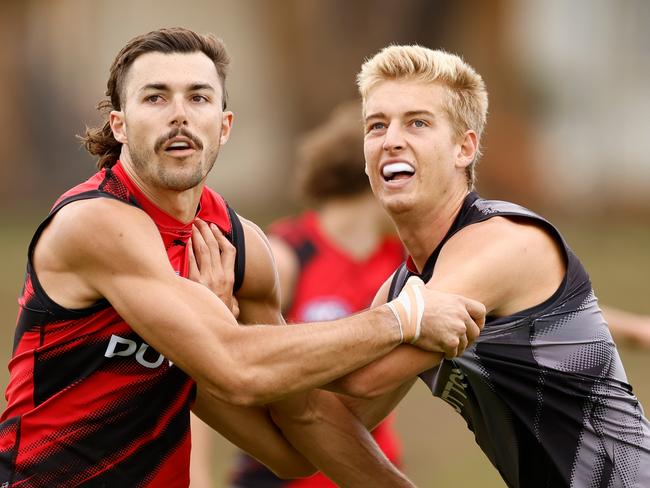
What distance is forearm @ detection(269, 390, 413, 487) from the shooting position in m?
5.83

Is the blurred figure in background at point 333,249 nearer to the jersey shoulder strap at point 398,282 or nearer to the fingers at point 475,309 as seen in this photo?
the jersey shoulder strap at point 398,282

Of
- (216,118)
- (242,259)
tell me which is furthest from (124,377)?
(216,118)

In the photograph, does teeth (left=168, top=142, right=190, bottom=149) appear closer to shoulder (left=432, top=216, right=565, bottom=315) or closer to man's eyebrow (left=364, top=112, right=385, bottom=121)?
man's eyebrow (left=364, top=112, right=385, bottom=121)

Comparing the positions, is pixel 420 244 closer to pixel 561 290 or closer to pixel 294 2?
pixel 561 290

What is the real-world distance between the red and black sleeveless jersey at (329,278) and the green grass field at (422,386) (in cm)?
183

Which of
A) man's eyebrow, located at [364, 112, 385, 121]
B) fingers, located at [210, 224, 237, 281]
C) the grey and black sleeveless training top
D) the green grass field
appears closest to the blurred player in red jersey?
the green grass field

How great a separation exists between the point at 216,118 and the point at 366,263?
9.58 feet

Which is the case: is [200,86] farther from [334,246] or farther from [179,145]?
[334,246]

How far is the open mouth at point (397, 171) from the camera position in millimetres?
5359

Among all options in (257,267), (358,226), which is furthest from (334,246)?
(257,267)

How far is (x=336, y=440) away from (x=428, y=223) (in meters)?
1.13

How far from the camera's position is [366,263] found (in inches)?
320

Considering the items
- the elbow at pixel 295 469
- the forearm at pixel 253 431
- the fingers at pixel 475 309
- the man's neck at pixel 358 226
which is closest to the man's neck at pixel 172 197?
the forearm at pixel 253 431

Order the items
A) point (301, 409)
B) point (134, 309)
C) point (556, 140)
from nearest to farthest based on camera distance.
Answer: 1. point (134, 309)
2. point (301, 409)
3. point (556, 140)
